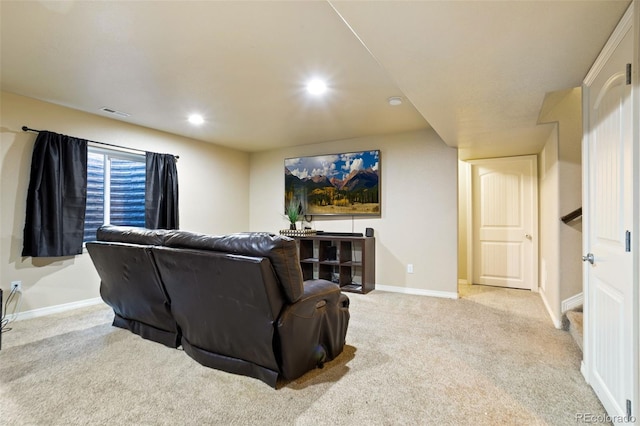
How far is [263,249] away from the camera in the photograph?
5.73ft

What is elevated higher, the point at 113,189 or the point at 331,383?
the point at 113,189

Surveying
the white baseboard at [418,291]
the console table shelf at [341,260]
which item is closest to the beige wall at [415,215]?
the white baseboard at [418,291]

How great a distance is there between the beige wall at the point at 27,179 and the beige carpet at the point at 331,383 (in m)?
0.55

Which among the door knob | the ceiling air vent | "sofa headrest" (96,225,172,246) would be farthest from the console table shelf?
the ceiling air vent

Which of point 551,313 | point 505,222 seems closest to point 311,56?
point 551,313

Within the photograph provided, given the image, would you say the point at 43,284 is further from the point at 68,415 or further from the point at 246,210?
the point at 246,210

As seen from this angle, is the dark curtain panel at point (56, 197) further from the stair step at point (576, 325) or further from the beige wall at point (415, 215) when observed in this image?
the stair step at point (576, 325)

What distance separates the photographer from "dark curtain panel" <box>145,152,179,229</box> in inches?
170

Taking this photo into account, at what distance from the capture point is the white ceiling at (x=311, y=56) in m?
1.54

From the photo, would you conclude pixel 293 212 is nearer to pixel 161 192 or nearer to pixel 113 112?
pixel 161 192

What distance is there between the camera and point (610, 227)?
63.5 inches

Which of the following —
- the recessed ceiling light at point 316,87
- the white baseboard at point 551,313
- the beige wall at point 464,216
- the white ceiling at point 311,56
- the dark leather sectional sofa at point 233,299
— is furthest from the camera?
the beige wall at point 464,216

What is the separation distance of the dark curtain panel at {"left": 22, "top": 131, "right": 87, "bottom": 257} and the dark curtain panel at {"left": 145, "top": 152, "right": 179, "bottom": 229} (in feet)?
2.51

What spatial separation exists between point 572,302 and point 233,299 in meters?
3.02
